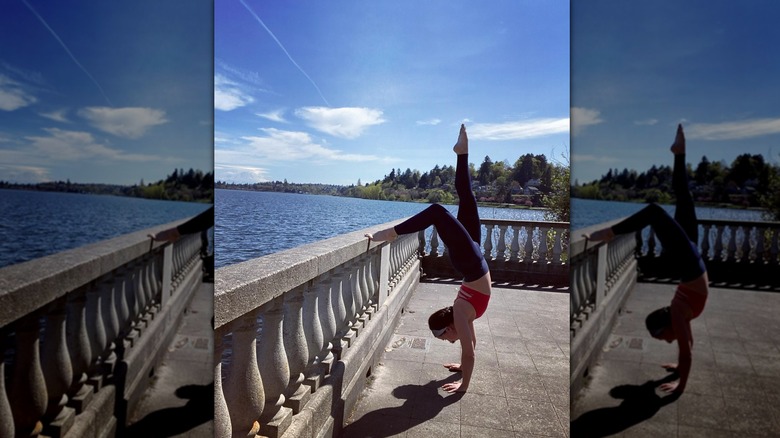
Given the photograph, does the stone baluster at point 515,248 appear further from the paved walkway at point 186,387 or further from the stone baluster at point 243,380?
the paved walkway at point 186,387

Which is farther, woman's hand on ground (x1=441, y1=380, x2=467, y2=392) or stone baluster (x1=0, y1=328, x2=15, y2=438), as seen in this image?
woman's hand on ground (x1=441, y1=380, x2=467, y2=392)

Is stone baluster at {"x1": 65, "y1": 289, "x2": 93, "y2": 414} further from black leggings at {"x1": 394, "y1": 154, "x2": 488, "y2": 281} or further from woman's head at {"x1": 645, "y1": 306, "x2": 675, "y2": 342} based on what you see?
black leggings at {"x1": 394, "y1": 154, "x2": 488, "y2": 281}

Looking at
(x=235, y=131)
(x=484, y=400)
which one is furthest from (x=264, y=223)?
(x=484, y=400)

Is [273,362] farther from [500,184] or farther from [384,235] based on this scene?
[500,184]

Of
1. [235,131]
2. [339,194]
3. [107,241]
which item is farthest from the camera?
[235,131]

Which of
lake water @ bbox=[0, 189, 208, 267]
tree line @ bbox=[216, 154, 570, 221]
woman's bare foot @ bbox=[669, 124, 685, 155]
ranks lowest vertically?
lake water @ bbox=[0, 189, 208, 267]

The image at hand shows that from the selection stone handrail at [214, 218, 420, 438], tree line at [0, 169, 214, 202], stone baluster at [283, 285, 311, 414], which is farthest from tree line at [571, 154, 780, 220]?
stone baluster at [283, 285, 311, 414]

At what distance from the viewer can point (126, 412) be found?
0.71m

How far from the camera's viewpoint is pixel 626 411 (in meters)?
0.92

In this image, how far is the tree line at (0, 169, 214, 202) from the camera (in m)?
0.55

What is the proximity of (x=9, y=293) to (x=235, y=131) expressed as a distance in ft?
255

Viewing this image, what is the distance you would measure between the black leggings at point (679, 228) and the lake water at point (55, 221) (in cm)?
98

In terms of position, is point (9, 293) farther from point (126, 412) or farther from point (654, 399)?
point (654, 399)

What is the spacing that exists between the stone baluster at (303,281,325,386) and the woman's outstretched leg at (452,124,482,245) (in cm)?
303
